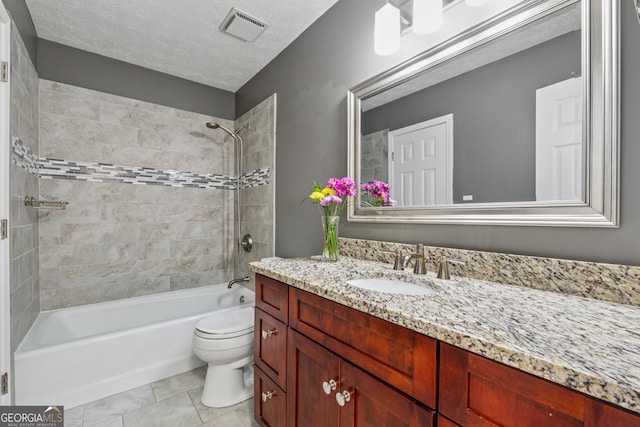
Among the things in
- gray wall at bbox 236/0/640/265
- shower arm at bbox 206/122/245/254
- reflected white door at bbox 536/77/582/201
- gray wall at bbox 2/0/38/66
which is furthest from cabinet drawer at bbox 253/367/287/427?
gray wall at bbox 2/0/38/66

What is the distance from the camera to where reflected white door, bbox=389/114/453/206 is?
125cm

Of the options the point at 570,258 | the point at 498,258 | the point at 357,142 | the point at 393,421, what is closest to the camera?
the point at 393,421

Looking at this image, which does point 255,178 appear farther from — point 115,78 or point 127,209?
point 115,78

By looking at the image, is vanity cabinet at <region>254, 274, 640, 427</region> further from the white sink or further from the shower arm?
the shower arm

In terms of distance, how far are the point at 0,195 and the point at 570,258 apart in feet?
7.87

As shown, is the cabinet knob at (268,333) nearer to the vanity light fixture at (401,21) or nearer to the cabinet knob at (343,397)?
the cabinet knob at (343,397)

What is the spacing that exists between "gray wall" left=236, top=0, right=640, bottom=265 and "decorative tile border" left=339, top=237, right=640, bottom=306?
46 millimetres

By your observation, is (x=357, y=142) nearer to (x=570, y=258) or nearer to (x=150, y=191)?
(x=570, y=258)

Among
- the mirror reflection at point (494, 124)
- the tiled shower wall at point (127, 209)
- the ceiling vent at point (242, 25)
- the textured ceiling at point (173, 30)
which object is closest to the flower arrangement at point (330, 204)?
the mirror reflection at point (494, 124)

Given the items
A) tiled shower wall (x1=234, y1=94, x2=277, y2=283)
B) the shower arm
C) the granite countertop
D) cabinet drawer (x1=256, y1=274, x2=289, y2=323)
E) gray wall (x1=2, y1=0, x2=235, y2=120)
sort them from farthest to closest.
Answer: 1. the shower arm
2. tiled shower wall (x1=234, y1=94, x2=277, y2=283)
3. gray wall (x1=2, y1=0, x2=235, y2=120)
4. cabinet drawer (x1=256, y1=274, x2=289, y2=323)
5. the granite countertop

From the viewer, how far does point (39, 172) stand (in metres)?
2.14

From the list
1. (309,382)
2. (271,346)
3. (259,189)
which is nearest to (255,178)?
(259,189)

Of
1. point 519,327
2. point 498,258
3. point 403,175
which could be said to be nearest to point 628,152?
point 498,258

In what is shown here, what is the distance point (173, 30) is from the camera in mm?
2053
